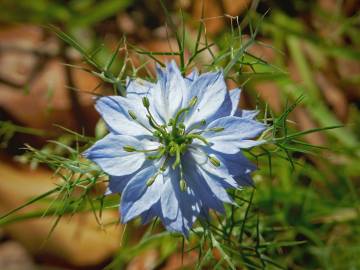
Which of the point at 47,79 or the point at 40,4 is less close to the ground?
the point at 40,4

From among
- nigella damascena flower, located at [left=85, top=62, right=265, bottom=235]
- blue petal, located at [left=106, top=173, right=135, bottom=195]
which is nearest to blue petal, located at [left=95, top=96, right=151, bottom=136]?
nigella damascena flower, located at [left=85, top=62, right=265, bottom=235]

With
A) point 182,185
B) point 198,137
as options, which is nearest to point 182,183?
point 182,185

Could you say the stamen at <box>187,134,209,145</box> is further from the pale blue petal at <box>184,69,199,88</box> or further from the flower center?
the pale blue petal at <box>184,69,199,88</box>

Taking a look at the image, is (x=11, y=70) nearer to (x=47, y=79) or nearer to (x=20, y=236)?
(x=47, y=79)

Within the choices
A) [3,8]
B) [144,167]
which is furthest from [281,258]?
[3,8]

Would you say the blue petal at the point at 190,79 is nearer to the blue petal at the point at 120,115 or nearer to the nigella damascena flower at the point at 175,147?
the nigella damascena flower at the point at 175,147

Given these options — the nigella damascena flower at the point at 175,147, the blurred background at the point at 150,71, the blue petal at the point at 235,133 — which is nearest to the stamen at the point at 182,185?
the nigella damascena flower at the point at 175,147
